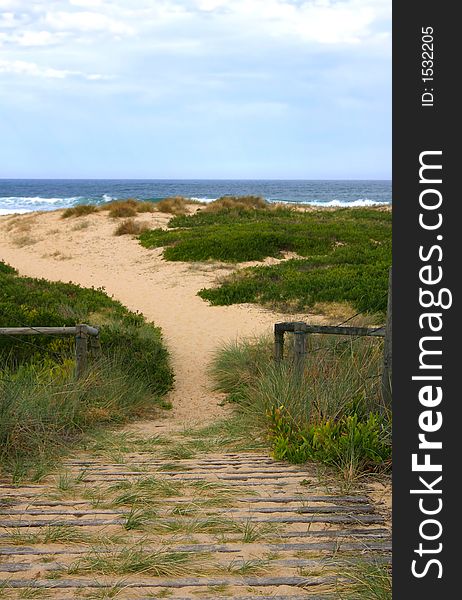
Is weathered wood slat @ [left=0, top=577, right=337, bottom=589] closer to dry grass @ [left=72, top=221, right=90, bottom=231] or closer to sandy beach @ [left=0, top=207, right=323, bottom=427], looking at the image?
sandy beach @ [left=0, top=207, right=323, bottom=427]

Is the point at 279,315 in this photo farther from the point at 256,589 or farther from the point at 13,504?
the point at 256,589

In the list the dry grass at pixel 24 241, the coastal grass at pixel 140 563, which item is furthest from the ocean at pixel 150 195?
the coastal grass at pixel 140 563

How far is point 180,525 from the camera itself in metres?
4.59

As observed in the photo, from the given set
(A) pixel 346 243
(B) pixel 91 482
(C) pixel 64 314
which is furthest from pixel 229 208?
(B) pixel 91 482

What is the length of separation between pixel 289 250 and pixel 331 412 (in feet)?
52.3

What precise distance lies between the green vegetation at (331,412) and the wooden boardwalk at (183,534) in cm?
32

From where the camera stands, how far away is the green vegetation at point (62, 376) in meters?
6.53

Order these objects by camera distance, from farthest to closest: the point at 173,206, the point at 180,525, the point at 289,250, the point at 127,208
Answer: the point at 173,206
the point at 127,208
the point at 289,250
the point at 180,525

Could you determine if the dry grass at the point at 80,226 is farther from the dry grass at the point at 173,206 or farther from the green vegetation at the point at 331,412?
the green vegetation at the point at 331,412

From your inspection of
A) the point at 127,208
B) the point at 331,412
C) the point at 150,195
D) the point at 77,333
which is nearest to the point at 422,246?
the point at 331,412

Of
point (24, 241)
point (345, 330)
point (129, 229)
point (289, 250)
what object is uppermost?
point (129, 229)

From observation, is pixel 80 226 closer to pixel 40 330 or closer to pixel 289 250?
pixel 289 250

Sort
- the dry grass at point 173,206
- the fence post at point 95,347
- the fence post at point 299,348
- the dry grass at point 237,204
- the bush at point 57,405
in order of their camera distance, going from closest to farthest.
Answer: the bush at point 57,405, the fence post at point 299,348, the fence post at point 95,347, the dry grass at point 173,206, the dry grass at point 237,204

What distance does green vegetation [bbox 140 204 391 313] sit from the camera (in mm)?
15609
